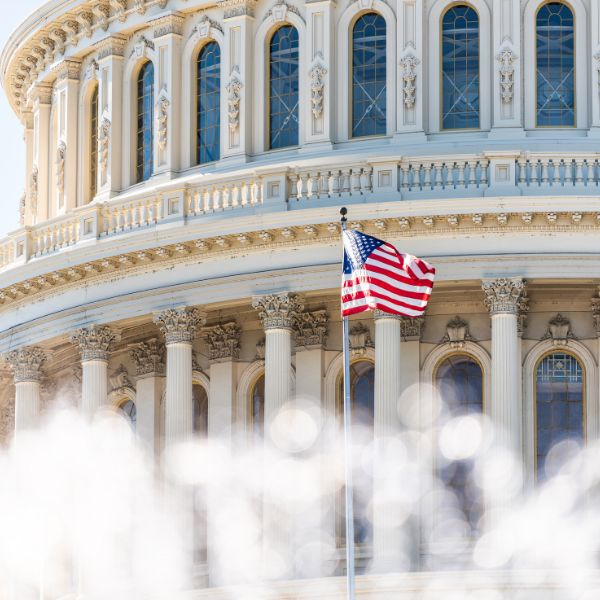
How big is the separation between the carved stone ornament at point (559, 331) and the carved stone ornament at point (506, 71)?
5096mm

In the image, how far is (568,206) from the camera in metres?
58.9

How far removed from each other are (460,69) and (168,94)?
7.30m

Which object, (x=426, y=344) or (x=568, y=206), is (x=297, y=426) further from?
(x=568, y=206)

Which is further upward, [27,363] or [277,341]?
[277,341]

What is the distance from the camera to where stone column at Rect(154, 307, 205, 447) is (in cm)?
6266

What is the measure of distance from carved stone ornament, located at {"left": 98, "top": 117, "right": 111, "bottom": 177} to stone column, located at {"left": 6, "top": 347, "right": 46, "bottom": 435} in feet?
16.1

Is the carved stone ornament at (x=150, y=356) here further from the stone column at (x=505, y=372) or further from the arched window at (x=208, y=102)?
the stone column at (x=505, y=372)

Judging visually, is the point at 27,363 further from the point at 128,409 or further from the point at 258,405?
the point at 258,405

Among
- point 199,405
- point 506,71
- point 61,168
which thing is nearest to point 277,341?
point 199,405

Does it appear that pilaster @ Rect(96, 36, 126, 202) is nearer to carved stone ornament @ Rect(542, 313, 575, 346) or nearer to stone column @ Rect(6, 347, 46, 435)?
stone column @ Rect(6, 347, 46, 435)

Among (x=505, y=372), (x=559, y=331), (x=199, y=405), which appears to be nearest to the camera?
(x=505, y=372)

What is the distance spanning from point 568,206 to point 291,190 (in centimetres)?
650

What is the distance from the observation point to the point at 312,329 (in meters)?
62.9

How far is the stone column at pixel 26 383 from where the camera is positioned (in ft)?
219
